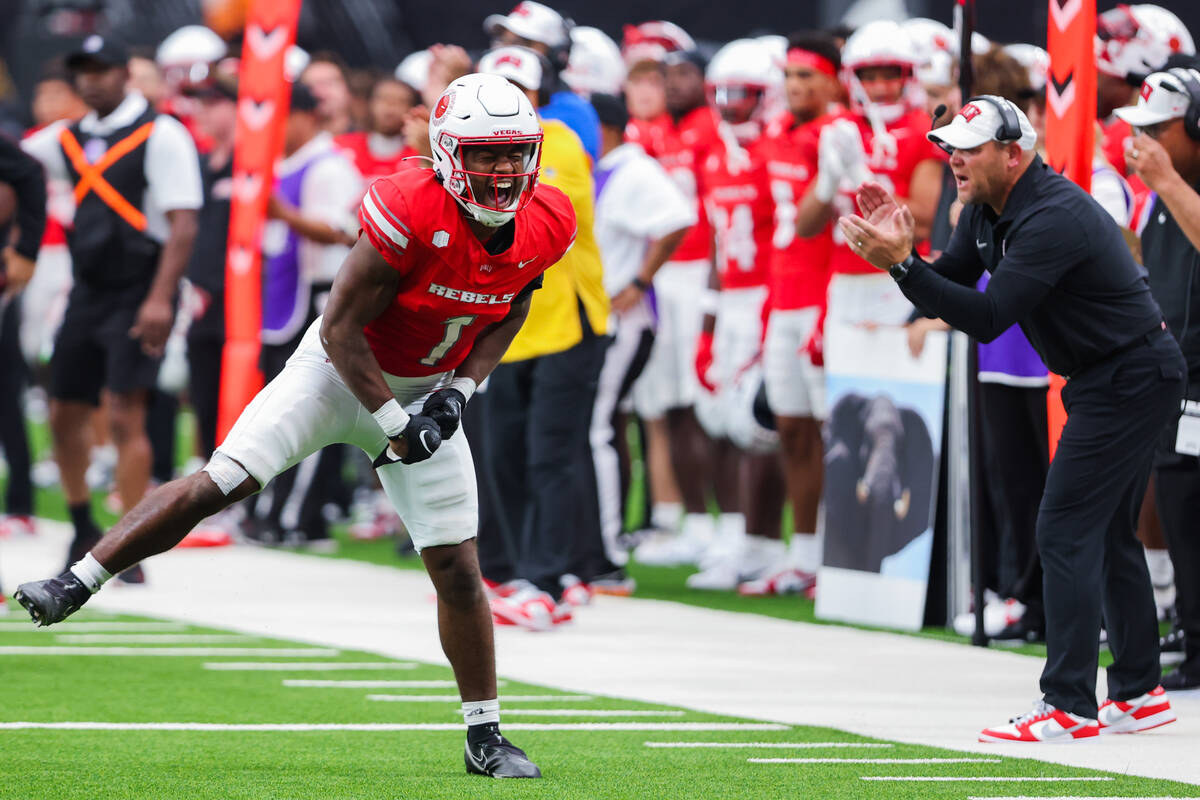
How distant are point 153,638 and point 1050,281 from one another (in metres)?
4.34

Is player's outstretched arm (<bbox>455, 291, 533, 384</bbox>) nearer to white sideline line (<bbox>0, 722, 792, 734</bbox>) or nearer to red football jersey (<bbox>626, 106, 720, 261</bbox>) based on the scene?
white sideline line (<bbox>0, 722, 792, 734</bbox>)

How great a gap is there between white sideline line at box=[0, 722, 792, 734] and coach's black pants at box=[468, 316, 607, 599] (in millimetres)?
2229

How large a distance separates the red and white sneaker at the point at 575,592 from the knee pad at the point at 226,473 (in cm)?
402

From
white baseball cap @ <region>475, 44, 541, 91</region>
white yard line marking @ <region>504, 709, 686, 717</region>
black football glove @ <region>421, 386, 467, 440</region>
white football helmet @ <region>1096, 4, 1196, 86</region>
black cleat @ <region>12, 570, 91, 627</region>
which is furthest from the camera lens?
white baseball cap @ <region>475, 44, 541, 91</region>

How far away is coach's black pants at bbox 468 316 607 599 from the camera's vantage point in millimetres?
8953

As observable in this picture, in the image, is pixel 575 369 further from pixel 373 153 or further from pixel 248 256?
pixel 373 153

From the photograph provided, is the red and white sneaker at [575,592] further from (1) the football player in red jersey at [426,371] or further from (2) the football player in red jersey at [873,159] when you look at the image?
(1) the football player in red jersey at [426,371]

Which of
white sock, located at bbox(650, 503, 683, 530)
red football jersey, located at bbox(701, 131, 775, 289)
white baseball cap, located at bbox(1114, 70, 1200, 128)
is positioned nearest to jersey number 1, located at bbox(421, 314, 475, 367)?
white baseball cap, located at bbox(1114, 70, 1200, 128)

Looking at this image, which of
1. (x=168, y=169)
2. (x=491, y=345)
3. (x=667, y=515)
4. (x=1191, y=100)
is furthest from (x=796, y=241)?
(x=491, y=345)

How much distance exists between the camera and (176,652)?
828cm

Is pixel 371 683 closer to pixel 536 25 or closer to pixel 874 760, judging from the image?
pixel 874 760

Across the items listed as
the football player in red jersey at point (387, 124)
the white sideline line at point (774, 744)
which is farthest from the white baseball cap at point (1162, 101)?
the football player in red jersey at point (387, 124)

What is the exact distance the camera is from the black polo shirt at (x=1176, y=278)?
7.16 metres

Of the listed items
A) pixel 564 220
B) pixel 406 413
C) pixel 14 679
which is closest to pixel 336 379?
pixel 406 413
